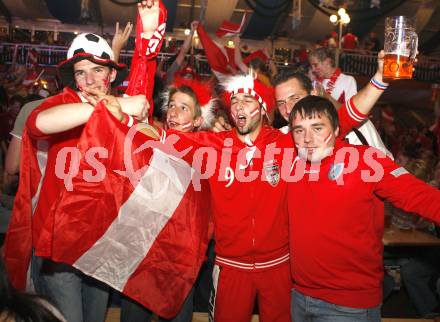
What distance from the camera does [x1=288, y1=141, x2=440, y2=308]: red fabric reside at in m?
2.68

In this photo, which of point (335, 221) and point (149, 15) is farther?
point (149, 15)

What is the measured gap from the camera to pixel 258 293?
10.0 ft

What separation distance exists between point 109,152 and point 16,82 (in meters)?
10.6

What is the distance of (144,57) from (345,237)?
159 centimetres

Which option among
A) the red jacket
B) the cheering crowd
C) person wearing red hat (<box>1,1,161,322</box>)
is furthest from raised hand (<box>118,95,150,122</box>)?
the red jacket

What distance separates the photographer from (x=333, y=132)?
110 inches

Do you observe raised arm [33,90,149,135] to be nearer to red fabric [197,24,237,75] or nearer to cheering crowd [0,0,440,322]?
cheering crowd [0,0,440,322]

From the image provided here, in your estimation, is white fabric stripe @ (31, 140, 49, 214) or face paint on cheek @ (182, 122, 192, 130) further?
face paint on cheek @ (182, 122, 192, 130)

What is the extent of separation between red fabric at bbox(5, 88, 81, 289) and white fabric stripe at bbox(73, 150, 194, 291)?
0.33 metres

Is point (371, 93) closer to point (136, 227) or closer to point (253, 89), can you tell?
point (253, 89)

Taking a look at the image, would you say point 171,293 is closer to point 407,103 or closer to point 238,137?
point 238,137

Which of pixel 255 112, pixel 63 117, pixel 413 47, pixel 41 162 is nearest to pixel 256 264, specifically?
pixel 255 112

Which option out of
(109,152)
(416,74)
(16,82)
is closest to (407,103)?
(416,74)

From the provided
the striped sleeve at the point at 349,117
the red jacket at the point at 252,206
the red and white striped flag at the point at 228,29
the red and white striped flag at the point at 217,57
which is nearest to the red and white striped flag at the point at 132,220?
the red jacket at the point at 252,206
